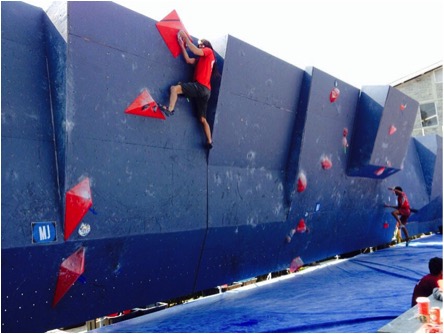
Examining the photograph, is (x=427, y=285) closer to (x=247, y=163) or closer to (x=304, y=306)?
(x=304, y=306)

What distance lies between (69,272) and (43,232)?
1.61 feet

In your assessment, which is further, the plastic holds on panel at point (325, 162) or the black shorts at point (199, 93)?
the plastic holds on panel at point (325, 162)

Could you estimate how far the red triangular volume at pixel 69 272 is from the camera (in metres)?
3.51

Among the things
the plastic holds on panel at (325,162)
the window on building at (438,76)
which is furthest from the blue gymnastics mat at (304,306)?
the window on building at (438,76)

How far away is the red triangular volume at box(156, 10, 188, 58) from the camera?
4152 mm

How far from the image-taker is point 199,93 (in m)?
4.44

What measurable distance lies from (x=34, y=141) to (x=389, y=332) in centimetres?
301

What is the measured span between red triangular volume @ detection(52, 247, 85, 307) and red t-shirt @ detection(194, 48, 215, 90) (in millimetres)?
2166

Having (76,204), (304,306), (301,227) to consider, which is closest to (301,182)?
(301,227)

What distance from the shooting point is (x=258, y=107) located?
539 centimetres

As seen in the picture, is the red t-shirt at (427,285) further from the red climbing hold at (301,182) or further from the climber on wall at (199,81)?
the red climbing hold at (301,182)

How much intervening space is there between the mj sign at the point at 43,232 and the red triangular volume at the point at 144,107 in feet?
4.23

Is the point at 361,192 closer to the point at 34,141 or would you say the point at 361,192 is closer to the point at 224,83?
the point at 224,83

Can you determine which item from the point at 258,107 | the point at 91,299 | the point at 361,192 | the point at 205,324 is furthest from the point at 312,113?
the point at 91,299
